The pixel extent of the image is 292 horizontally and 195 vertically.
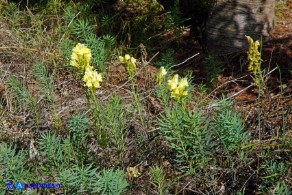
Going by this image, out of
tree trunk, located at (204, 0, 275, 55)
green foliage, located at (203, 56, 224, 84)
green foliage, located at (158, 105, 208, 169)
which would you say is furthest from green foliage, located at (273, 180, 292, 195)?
tree trunk, located at (204, 0, 275, 55)

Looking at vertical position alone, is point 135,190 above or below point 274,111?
below

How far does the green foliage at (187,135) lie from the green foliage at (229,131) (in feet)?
0.32

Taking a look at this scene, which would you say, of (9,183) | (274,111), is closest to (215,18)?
(274,111)

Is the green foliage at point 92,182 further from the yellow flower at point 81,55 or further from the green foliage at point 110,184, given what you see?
the yellow flower at point 81,55

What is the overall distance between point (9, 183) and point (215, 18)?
2.73 m

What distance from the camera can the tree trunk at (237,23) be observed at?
4.93 m

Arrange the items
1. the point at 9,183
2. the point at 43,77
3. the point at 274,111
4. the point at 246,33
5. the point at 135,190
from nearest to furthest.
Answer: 1. the point at 9,183
2. the point at 135,190
3. the point at 274,111
4. the point at 43,77
5. the point at 246,33

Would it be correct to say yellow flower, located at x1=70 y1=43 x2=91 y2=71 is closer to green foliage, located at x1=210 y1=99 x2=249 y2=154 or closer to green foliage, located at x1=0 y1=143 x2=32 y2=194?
green foliage, located at x1=0 y1=143 x2=32 y2=194

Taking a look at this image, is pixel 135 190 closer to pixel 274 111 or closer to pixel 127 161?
pixel 127 161

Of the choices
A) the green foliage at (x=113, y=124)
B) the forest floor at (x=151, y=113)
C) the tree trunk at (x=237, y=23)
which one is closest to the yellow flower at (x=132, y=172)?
the forest floor at (x=151, y=113)

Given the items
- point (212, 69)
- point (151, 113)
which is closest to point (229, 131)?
point (151, 113)

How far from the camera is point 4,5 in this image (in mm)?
5992

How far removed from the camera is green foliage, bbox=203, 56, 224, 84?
454 cm

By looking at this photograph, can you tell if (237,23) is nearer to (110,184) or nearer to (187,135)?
(187,135)
